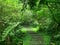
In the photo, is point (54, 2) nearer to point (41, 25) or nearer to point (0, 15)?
point (0, 15)

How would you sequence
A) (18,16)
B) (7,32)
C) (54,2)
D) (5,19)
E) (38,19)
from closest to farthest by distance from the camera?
(7,32) < (54,2) < (5,19) < (18,16) < (38,19)

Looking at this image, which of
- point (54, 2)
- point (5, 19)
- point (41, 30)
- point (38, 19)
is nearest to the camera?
point (54, 2)

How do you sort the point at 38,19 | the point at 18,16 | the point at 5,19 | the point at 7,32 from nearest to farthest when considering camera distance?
the point at 7,32, the point at 5,19, the point at 18,16, the point at 38,19

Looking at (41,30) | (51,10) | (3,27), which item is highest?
(51,10)

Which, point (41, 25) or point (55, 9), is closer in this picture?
point (55, 9)

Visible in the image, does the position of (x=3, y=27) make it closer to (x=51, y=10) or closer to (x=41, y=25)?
(x=51, y=10)

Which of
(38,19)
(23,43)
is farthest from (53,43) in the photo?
(38,19)

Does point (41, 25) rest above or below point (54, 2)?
below

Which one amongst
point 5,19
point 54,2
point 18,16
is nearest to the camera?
point 54,2

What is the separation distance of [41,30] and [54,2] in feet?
17.1

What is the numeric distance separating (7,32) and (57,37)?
3069mm

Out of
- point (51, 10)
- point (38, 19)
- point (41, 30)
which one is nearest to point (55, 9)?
point (51, 10)

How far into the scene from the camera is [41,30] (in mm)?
15062

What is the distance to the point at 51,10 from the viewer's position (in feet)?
35.2
